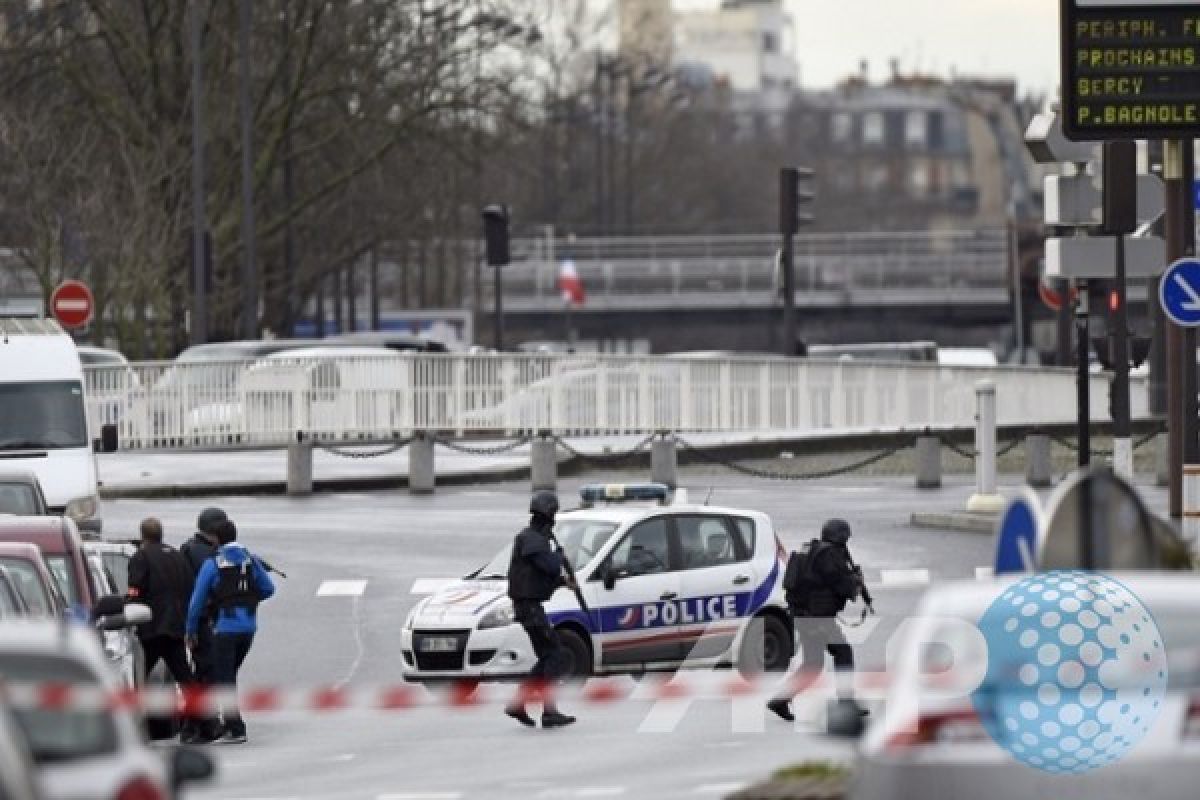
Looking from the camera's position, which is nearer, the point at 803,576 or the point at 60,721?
the point at 60,721

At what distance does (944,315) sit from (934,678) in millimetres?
101934

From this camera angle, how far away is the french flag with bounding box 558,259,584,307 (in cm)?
9944

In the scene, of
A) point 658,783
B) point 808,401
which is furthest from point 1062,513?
point 808,401

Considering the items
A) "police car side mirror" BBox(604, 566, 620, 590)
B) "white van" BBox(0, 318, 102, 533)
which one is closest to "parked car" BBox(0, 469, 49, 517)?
"white van" BBox(0, 318, 102, 533)

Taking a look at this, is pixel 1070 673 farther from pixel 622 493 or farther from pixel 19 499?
pixel 19 499

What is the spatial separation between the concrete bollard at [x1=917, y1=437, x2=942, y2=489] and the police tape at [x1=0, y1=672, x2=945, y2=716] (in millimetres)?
18839

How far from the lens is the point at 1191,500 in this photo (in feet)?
93.5

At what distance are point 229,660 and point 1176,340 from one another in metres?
12.5

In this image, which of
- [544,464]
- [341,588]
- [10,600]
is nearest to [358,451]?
[544,464]

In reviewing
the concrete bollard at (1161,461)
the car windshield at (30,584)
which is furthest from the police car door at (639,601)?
the concrete bollard at (1161,461)

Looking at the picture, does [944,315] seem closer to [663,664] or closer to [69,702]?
[663,664]

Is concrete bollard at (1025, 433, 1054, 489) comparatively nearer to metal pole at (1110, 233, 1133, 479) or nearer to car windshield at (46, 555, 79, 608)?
metal pole at (1110, 233, 1133, 479)

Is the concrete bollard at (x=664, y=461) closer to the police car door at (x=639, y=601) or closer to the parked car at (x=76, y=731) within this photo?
the police car door at (x=639, y=601)

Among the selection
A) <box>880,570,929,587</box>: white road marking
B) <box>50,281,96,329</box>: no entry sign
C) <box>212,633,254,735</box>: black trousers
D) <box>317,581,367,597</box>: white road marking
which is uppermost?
<box>50,281,96,329</box>: no entry sign
